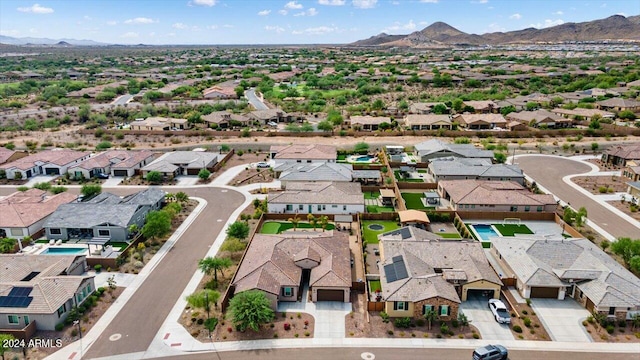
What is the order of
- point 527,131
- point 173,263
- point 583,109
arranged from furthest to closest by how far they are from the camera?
point 583,109 → point 527,131 → point 173,263

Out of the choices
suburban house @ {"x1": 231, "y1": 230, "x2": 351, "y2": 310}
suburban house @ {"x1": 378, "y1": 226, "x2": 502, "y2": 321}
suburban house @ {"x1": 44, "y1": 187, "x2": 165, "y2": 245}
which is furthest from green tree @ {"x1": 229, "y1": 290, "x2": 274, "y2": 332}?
suburban house @ {"x1": 44, "y1": 187, "x2": 165, "y2": 245}

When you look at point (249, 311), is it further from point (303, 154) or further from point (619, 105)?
point (619, 105)

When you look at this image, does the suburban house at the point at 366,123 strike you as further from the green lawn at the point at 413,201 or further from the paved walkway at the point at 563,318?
the paved walkway at the point at 563,318

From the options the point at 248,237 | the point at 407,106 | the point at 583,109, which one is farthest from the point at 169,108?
the point at 583,109

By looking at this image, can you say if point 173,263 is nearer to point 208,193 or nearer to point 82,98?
point 208,193

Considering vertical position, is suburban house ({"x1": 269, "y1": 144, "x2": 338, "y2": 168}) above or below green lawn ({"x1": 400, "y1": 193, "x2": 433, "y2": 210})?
above

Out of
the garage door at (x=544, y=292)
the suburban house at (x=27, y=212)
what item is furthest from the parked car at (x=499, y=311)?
the suburban house at (x=27, y=212)

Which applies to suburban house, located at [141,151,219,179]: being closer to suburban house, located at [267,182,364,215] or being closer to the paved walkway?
suburban house, located at [267,182,364,215]
